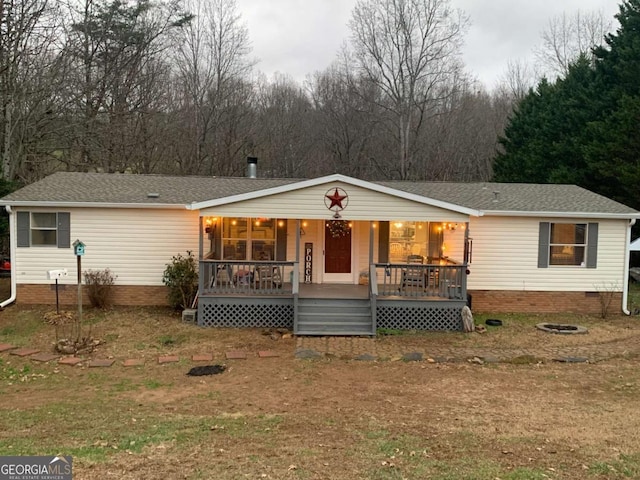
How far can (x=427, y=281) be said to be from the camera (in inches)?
456

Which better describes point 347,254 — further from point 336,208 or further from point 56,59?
point 56,59

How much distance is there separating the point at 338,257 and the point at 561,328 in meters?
5.94

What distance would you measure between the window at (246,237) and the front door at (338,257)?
1542mm

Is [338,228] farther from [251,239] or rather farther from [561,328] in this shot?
[561,328]

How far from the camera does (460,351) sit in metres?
9.54

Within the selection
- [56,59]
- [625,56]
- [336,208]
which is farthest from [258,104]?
[336,208]

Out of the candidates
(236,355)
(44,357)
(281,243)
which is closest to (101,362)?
(44,357)

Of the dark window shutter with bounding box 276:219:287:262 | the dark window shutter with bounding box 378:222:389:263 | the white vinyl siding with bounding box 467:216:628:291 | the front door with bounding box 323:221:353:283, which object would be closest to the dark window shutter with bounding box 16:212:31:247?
the dark window shutter with bounding box 276:219:287:262

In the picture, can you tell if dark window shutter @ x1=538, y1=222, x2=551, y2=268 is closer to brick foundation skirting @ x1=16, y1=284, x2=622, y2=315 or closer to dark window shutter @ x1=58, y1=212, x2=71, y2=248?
brick foundation skirting @ x1=16, y1=284, x2=622, y2=315

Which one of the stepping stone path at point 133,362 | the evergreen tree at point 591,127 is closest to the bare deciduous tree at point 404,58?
the evergreen tree at point 591,127

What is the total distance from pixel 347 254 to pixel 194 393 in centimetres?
737

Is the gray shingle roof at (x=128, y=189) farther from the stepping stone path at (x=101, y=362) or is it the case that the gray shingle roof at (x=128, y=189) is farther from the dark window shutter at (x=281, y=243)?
the stepping stone path at (x=101, y=362)

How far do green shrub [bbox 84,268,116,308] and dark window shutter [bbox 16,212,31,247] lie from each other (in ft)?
5.73

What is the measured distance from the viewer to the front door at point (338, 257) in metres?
13.6
